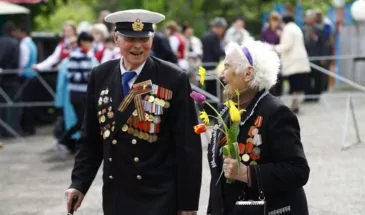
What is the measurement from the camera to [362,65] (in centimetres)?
2244

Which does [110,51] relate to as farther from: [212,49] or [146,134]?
[146,134]

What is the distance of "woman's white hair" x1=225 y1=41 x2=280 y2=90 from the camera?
15.4 feet

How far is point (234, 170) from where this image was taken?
4516mm

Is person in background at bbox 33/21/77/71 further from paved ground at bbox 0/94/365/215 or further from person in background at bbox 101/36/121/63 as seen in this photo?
person in background at bbox 101/36/121/63

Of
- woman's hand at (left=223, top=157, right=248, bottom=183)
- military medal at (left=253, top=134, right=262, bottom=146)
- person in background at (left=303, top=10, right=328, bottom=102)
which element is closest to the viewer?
woman's hand at (left=223, top=157, right=248, bottom=183)

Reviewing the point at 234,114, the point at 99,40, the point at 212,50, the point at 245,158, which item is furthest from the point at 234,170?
the point at 212,50

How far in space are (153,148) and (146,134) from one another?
0.09m

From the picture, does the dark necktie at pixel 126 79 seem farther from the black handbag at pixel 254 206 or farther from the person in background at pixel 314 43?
the person in background at pixel 314 43

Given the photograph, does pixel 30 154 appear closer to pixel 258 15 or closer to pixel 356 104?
pixel 356 104

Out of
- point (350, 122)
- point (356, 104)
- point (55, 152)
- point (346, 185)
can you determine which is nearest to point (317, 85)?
point (356, 104)

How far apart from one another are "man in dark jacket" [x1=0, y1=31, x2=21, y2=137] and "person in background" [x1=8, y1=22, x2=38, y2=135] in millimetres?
117

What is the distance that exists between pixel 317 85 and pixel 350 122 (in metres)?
3.60

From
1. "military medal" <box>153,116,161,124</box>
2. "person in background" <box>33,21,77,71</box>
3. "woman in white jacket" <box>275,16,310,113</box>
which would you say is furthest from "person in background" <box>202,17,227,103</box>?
"military medal" <box>153,116,161,124</box>

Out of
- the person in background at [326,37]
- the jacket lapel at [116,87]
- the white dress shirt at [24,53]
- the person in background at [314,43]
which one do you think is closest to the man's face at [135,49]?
the jacket lapel at [116,87]
